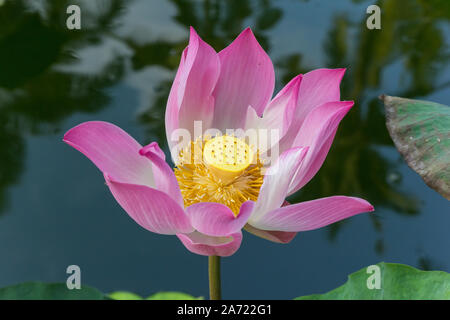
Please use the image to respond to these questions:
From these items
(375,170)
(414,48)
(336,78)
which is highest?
(414,48)

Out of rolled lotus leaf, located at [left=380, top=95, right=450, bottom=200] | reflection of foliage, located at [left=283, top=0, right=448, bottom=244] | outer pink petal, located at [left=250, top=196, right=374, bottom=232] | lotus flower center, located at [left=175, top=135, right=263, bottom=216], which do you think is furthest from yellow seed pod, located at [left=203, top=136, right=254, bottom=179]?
reflection of foliage, located at [left=283, top=0, right=448, bottom=244]

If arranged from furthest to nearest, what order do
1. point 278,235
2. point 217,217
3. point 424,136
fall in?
1. point 424,136
2. point 278,235
3. point 217,217

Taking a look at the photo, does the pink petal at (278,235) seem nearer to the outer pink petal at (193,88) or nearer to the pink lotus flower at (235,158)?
the pink lotus flower at (235,158)

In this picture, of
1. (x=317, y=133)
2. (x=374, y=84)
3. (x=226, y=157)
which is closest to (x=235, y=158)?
(x=226, y=157)

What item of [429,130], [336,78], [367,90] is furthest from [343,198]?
[367,90]

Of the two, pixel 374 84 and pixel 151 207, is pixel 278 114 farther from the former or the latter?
pixel 374 84

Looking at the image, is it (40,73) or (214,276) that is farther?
(40,73)
